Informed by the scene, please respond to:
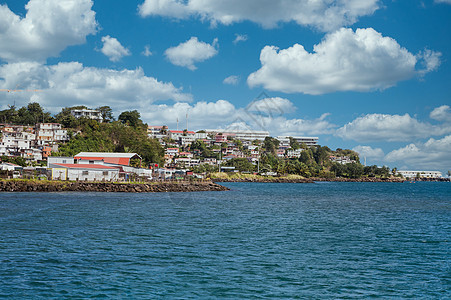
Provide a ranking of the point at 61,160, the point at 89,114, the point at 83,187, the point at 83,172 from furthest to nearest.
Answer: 1. the point at 89,114
2. the point at 61,160
3. the point at 83,172
4. the point at 83,187

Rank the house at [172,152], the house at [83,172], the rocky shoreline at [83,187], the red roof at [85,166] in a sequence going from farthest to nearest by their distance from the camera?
the house at [172,152] < the red roof at [85,166] < the house at [83,172] < the rocky shoreline at [83,187]

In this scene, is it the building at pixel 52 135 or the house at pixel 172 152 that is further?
the house at pixel 172 152

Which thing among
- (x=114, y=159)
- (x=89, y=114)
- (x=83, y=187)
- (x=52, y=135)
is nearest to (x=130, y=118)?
(x=89, y=114)

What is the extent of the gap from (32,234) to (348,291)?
65.3 ft

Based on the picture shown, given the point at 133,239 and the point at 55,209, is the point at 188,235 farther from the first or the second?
the point at 55,209

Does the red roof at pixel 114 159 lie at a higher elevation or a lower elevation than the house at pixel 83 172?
higher

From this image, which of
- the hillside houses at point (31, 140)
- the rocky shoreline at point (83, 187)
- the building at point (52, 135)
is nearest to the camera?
the rocky shoreline at point (83, 187)

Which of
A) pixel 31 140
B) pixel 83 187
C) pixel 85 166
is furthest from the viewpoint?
pixel 31 140

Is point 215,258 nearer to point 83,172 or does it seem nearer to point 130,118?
point 83,172

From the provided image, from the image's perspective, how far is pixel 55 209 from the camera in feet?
134

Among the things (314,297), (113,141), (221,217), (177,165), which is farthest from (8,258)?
(177,165)

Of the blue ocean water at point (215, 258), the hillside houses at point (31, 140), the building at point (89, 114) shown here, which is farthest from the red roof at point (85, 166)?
the building at point (89, 114)

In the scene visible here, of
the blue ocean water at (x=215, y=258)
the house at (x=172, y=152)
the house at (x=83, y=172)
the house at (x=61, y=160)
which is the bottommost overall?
the blue ocean water at (x=215, y=258)

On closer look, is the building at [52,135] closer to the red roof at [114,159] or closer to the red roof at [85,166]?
the red roof at [114,159]
